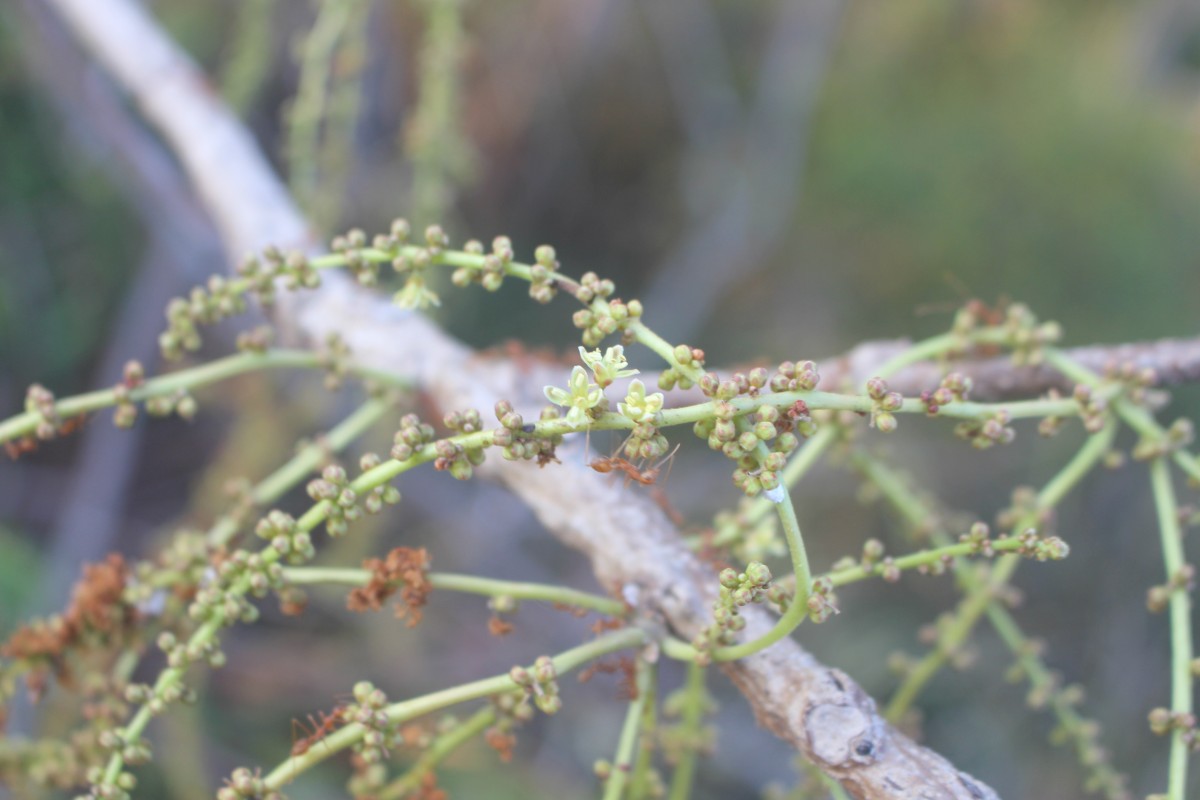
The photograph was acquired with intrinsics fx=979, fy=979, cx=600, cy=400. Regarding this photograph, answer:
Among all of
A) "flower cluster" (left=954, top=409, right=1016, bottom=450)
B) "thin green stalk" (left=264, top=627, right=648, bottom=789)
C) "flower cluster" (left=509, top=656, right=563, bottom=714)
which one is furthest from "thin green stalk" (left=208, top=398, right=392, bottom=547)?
"flower cluster" (left=954, top=409, right=1016, bottom=450)

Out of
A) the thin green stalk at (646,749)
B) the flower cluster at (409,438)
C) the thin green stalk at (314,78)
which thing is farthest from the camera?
the thin green stalk at (314,78)

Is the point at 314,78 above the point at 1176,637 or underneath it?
above

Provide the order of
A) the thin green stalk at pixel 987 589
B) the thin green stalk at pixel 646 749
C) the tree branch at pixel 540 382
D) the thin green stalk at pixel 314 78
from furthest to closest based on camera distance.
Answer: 1. the thin green stalk at pixel 314 78
2. the thin green stalk at pixel 987 589
3. the thin green stalk at pixel 646 749
4. the tree branch at pixel 540 382

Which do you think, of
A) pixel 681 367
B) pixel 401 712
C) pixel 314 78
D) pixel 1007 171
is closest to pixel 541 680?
pixel 401 712

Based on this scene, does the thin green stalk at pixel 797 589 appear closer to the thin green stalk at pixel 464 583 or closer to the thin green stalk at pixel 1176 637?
the thin green stalk at pixel 464 583

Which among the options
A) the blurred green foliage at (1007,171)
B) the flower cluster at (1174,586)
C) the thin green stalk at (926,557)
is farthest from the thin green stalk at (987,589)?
the blurred green foliage at (1007,171)

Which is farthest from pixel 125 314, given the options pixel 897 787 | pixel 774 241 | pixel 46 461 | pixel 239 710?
pixel 897 787

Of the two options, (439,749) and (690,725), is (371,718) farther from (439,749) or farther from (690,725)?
(690,725)
